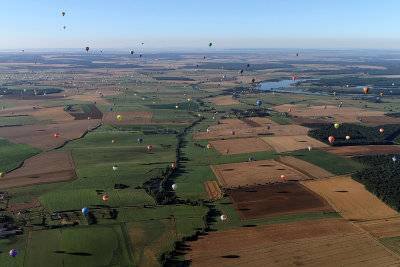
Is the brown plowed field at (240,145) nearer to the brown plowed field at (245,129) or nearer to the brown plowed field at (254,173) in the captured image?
the brown plowed field at (245,129)

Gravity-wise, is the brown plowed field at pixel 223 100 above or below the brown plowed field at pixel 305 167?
above

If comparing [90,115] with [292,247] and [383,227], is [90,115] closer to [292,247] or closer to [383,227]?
[292,247]

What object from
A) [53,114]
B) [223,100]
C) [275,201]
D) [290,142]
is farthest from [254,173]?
[223,100]

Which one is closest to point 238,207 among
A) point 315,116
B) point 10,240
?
point 10,240

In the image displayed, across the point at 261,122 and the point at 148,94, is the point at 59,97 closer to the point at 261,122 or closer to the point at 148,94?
the point at 148,94

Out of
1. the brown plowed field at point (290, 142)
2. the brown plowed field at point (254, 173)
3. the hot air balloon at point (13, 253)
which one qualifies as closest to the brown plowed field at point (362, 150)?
the brown plowed field at point (290, 142)

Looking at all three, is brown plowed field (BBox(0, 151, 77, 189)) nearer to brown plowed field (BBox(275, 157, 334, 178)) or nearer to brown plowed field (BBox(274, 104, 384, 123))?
brown plowed field (BBox(275, 157, 334, 178))

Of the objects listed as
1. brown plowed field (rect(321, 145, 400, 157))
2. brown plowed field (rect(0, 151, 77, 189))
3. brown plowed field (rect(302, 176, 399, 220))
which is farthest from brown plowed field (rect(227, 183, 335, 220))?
brown plowed field (rect(0, 151, 77, 189))

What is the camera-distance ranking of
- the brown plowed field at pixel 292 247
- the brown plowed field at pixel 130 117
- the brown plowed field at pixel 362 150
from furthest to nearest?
the brown plowed field at pixel 130 117, the brown plowed field at pixel 362 150, the brown plowed field at pixel 292 247
